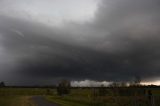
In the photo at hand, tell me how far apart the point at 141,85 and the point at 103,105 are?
1079 inches

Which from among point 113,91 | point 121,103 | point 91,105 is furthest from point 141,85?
point 121,103

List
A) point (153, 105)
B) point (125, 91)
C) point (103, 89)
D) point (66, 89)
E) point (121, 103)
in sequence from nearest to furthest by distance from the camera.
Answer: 1. point (153, 105)
2. point (121, 103)
3. point (125, 91)
4. point (103, 89)
5. point (66, 89)

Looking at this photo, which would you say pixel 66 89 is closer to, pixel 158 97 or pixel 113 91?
pixel 113 91

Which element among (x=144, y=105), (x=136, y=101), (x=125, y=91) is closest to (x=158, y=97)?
(x=144, y=105)

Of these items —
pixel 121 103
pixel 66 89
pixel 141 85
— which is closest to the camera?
pixel 121 103

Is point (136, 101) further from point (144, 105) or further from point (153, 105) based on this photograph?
point (153, 105)

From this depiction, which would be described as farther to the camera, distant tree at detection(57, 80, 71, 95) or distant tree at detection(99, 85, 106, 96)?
distant tree at detection(57, 80, 71, 95)

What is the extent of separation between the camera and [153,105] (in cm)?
2855

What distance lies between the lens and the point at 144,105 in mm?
32031

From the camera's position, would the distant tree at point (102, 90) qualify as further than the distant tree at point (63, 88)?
No

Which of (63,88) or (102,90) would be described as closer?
(102,90)

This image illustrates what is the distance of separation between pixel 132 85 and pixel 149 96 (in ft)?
130

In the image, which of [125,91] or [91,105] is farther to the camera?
[125,91]

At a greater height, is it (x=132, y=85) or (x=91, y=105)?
(x=132, y=85)
